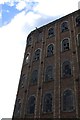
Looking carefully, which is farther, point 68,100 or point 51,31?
point 51,31

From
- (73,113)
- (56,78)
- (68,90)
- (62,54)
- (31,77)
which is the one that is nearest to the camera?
(73,113)

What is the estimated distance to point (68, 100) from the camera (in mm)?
17719

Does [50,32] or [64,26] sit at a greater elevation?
[64,26]

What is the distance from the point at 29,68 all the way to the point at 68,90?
751 centimetres

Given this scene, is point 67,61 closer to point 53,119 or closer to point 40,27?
point 53,119

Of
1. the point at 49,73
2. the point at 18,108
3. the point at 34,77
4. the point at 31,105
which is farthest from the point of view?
the point at 34,77

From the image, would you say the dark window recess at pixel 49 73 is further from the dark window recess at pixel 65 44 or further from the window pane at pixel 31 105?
the dark window recess at pixel 65 44

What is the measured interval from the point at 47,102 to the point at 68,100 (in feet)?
8.42

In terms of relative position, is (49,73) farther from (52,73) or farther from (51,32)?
(51,32)

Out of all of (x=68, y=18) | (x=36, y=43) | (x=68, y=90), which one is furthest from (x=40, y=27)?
(x=68, y=90)

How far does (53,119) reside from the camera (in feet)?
57.4

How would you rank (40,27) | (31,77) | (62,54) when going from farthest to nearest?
1. (40,27)
2. (31,77)
3. (62,54)

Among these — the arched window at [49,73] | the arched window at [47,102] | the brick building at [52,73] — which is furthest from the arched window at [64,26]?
the arched window at [47,102]

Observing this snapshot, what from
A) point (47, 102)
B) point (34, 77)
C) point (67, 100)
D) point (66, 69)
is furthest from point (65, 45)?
point (47, 102)
